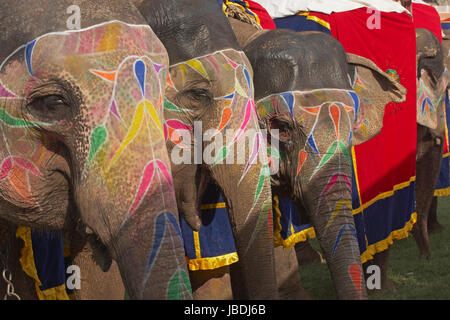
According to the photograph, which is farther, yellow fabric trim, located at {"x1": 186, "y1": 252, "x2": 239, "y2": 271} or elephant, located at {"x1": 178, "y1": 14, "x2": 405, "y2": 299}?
yellow fabric trim, located at {"x1": 186, "y1": 252, "x2": 239, "y2": 271}

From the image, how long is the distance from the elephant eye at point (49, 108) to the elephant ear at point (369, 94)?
1.81 m

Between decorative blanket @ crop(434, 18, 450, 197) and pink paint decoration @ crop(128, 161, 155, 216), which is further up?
pink paint decoration @ crop(128, 161, 155, 216)

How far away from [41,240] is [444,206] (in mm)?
5092

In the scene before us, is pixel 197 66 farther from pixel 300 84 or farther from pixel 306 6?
pixel 306 6

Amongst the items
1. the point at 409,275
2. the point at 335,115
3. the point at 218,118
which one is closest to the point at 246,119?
the point at 218,118

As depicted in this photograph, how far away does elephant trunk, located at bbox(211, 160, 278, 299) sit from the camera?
240 centimetres

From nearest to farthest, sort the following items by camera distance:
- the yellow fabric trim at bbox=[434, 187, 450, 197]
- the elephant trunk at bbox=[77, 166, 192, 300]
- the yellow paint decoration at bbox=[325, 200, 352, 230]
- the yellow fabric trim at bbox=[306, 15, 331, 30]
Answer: the elephant trunk at bbox=[77, 166, 192, 300] < the yellow paint decoration at bbox=[325, 200, 352, 230] < the yellow fabric trim at bbox=[306, 15, 331, 30] < the yellow fabric trim at bbox=[434, 187, 450, 197]

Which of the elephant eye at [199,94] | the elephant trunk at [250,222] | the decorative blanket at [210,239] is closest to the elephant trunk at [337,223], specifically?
the elephant trunk at [250,222]

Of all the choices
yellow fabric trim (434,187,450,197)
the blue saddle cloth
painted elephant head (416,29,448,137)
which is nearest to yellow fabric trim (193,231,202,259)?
painted elephant head (416,29,448,137)

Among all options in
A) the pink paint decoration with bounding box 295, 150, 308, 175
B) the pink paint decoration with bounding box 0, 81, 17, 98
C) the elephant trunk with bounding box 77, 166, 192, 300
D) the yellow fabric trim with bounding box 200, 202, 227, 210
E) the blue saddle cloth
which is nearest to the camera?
the elephant trunk with bounding box 77, 166, 192, 300

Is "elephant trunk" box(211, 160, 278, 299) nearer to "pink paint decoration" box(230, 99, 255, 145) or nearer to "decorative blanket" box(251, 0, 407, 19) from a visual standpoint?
"pink paint decoration" box(230, 99, 255, 145)

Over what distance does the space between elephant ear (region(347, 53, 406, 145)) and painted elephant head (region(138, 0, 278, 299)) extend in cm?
90

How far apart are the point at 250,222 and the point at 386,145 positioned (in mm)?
1963

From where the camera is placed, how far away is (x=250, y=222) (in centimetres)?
241
